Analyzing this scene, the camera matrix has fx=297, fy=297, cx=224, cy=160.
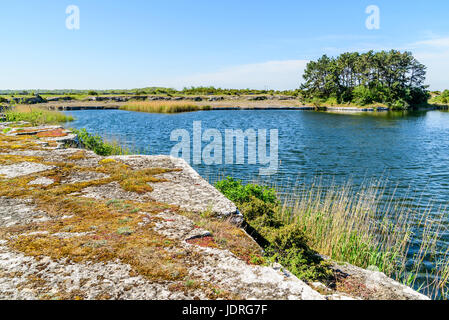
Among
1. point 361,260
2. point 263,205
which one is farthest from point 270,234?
point 361,260

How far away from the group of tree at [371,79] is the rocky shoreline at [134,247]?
8075 cm

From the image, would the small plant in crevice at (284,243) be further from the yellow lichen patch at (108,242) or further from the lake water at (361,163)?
the lake water at (361,163)

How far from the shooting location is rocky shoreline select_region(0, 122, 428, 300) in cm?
317

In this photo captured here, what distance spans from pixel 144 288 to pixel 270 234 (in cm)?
301

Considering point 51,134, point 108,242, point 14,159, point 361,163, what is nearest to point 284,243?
point 108,242

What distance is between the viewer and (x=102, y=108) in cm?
6662

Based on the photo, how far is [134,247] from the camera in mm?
3932

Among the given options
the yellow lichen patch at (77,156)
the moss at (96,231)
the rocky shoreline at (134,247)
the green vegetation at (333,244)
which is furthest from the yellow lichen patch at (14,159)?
the green vegetation at (333,244)

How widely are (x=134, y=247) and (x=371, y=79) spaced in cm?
9048

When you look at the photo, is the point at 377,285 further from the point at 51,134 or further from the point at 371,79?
the point at 371,79

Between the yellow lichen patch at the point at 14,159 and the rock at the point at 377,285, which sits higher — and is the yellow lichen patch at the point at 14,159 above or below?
above

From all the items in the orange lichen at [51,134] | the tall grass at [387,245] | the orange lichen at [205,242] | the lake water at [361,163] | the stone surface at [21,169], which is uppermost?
the orange lichen at [51,134]

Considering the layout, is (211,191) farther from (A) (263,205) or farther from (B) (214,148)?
(B) (214,148)

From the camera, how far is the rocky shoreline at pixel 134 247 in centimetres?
317
